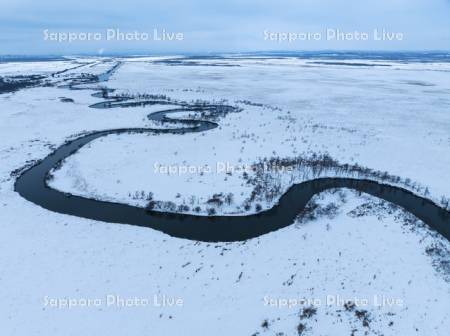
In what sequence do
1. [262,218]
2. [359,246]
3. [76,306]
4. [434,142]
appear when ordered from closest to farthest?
1. [76,306]
2. [359,246]
3. [262,218]
4. [434,142]

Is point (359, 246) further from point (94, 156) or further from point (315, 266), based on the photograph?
point (94, 156)

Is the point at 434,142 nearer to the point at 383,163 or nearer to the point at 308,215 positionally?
the point at 383,163

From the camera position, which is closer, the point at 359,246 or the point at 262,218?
the point at 359,246

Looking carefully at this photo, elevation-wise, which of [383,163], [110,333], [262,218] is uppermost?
[383,163]

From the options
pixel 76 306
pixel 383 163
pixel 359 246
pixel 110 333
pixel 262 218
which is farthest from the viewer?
pixel 383 163

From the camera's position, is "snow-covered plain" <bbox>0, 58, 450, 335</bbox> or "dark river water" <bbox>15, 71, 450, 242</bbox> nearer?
"snow-covered plain" <bbox>0, 58, 450, 335</bbox>

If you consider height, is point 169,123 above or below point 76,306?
above

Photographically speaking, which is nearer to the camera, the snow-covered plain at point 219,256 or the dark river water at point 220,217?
the snow-covered plain at point 219,256

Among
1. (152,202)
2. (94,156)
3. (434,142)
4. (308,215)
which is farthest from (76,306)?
(434,142)

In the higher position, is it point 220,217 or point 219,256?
point 220,217

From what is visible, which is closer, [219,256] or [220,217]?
[219,256]
